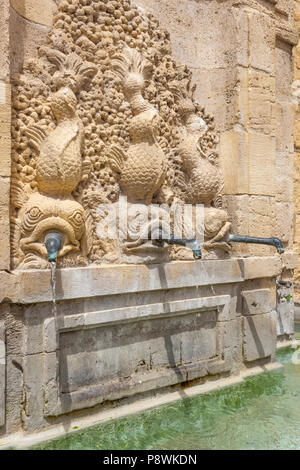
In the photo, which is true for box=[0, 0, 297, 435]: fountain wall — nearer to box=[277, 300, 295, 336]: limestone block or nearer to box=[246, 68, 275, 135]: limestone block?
box=[246, 68, 275, 135]: limestone block

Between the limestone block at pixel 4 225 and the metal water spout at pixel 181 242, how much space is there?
117 cm

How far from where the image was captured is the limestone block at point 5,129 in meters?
2.83

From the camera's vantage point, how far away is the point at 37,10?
3.17 m

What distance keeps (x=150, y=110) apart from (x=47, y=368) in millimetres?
2152

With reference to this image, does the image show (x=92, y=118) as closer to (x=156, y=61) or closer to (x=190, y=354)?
(x=156, y=61)

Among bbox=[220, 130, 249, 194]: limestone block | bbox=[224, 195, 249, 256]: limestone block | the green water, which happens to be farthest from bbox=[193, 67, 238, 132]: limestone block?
the green water

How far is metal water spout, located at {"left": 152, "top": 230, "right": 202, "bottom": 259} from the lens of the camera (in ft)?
11.1

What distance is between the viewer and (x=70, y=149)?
3.12 meters

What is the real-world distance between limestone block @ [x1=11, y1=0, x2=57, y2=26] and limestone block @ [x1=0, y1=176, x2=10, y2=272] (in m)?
1.24

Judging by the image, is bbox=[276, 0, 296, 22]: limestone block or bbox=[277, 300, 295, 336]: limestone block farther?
bbox=[277, 300, 295, 336]: limestone block

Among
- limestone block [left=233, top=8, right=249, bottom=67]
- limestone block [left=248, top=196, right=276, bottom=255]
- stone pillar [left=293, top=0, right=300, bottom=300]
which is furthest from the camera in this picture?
Result: stone pillar [left=293, top=0, right=300, bottom=300]

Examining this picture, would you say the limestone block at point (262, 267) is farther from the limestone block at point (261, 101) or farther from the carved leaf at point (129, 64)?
the carved leaf at point (129, 64)

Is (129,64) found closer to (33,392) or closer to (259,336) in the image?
(33,392)

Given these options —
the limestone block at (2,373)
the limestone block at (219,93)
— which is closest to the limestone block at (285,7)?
the limestone block at (219,93)
